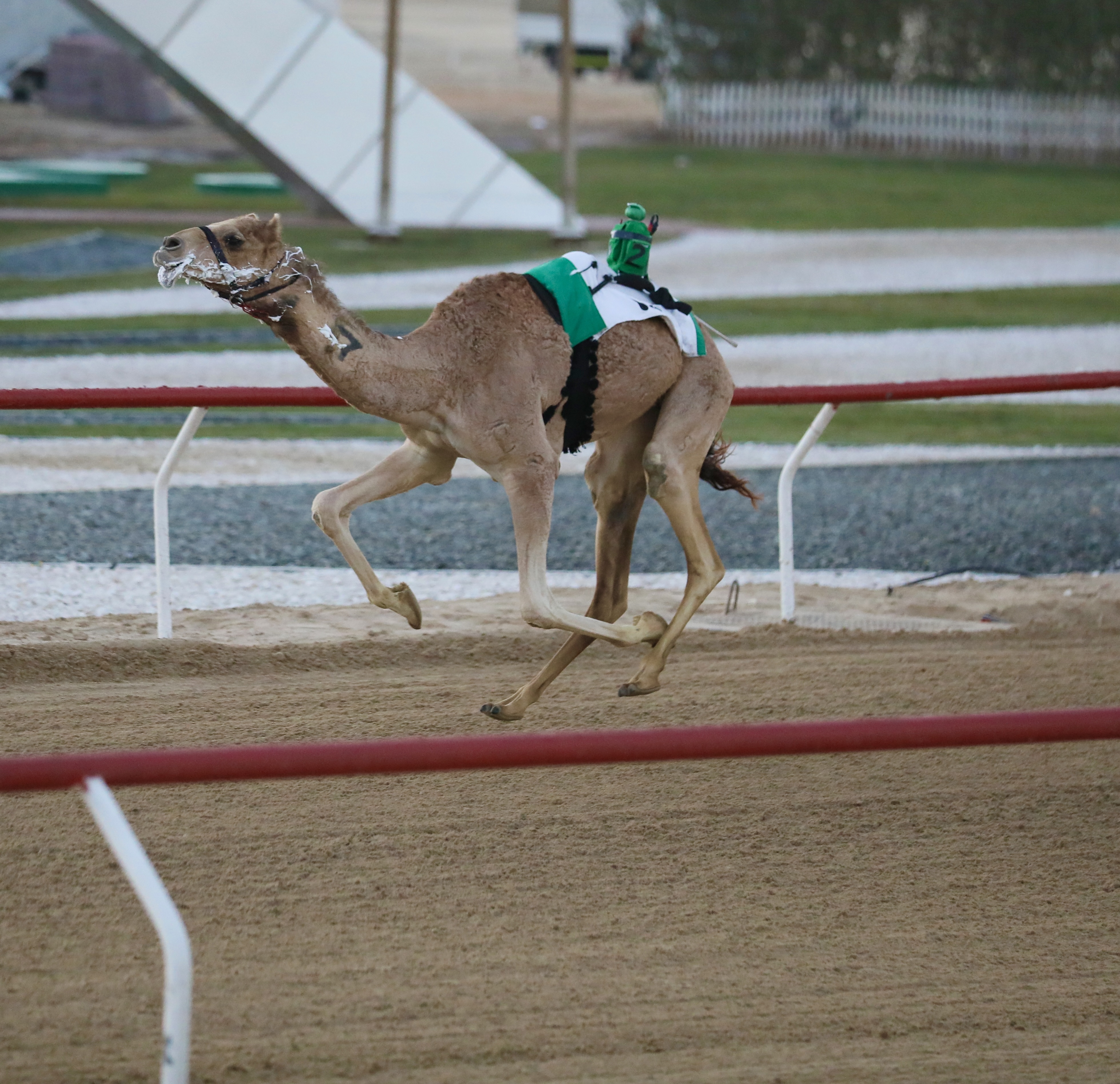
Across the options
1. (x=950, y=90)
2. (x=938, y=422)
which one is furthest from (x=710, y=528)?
(x=950, y=90)

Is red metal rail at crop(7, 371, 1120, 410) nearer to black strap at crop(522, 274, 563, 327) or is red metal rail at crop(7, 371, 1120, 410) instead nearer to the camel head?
black strap at crop(522, 274, 563, 327)

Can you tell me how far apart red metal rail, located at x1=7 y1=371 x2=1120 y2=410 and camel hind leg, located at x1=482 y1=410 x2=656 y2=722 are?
0.91 m

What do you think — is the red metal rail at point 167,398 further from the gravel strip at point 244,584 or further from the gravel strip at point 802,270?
the gravel strip at point 802,270

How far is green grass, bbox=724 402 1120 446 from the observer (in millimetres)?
12500

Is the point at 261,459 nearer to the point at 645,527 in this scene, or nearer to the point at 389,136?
the point at 645,527

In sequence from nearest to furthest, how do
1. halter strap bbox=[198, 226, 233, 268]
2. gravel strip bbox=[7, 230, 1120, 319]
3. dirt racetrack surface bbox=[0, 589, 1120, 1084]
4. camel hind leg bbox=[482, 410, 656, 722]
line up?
dirt racetrack surface bbox=[0, 589, 1120, 1084]
halter strap bbox=[198, 226, 233, 268]
camel hind leg bbox=[482, 410, 656, 722]
gravel strip bbox=[7, 230, 1120, 319]

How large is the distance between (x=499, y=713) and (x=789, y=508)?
2.62 metres

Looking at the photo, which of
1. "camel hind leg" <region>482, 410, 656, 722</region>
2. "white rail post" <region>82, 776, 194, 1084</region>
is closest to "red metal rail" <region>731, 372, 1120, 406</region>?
"camel hind leg" <region>482, 410, 656, 722</region>

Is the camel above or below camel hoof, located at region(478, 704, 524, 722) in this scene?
A: above

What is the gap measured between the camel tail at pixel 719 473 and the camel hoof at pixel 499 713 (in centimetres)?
106

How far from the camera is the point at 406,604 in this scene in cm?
504

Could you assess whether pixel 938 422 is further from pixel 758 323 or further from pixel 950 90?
pixel 950 90

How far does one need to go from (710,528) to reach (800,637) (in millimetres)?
2716

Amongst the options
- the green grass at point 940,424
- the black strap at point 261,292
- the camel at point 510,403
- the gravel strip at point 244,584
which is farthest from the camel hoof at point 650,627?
the green grass at point 940,424
